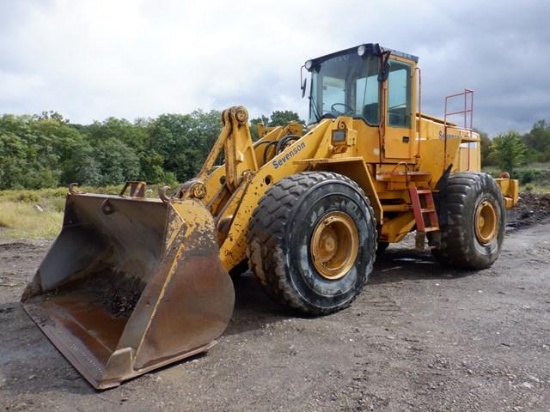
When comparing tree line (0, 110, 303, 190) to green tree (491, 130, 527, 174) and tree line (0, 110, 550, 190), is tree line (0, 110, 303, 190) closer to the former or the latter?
tree line (0, 110, 550, 190)

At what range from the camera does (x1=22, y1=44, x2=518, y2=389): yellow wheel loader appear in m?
3.55

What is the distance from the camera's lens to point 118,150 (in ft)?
178

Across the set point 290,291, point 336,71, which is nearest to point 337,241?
point 290,291

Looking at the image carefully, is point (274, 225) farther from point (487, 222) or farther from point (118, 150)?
point (118, 150)

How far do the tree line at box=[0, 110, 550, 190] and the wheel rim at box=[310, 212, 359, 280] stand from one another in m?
38.3

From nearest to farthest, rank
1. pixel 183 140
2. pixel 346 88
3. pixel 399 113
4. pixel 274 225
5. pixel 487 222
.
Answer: pixel 274 225, pixel 346 88, pixel 399 113, pixel 487 222, pixel 183 140

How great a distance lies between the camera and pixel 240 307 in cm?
497

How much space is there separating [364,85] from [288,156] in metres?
1.83

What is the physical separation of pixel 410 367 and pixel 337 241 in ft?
5.64

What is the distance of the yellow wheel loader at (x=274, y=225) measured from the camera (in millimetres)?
3553

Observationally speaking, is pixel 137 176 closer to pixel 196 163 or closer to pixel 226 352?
pixel 196 163

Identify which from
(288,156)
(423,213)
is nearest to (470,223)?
(423,213)

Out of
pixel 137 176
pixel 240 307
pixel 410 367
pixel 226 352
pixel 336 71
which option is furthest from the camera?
pixel 137 176

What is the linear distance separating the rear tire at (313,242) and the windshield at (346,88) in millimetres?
1655
